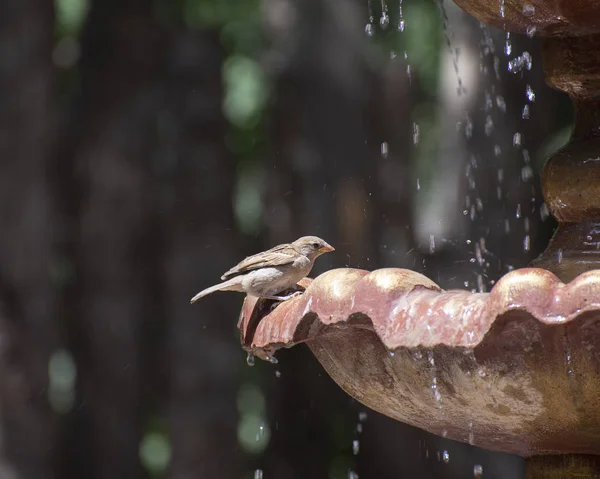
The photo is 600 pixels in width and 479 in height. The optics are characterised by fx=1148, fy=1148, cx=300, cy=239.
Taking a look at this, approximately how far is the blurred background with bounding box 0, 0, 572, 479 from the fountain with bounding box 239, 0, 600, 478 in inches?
180

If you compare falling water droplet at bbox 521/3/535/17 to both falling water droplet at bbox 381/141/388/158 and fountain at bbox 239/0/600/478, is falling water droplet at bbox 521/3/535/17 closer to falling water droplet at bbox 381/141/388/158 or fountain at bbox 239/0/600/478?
fountain at bbox 239/0/600/478

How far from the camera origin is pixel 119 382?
9.34 meters

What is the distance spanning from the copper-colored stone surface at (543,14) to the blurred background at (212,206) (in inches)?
181

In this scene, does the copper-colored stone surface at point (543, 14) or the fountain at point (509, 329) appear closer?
the fountain at point (509, 329)

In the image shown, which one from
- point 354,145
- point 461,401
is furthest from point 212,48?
point 461,401

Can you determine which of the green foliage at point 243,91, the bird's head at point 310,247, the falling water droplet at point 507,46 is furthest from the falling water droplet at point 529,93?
the bird's head at point 310,247

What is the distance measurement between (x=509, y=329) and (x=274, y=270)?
1.48 metres

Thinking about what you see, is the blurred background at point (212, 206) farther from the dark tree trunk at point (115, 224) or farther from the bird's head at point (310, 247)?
the bird's head at point (310, 247)

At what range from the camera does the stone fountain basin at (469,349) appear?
250 cm

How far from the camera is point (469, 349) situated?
103 inches

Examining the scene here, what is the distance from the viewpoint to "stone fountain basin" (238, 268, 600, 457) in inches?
98.3

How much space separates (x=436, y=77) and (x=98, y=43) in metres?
3.35

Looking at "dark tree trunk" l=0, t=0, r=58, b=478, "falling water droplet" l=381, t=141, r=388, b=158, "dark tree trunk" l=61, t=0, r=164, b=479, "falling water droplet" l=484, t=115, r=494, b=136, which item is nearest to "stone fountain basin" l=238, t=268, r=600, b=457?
"dark tree trunk" l=0, t=0, r=58, b=478

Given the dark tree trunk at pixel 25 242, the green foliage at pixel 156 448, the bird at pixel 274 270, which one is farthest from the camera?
the green foliage at pixel 156 448
